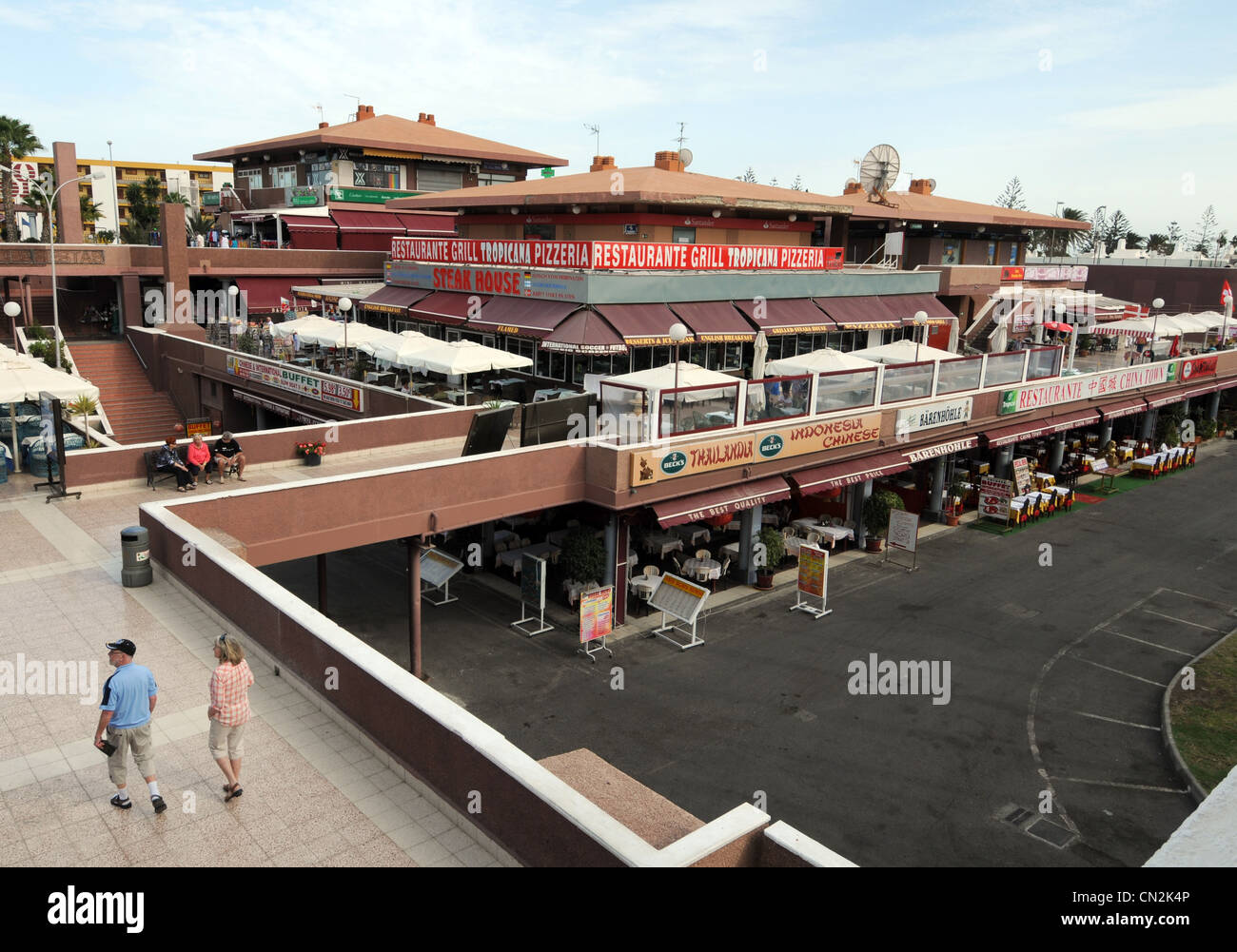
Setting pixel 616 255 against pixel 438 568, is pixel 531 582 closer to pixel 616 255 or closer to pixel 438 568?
pixel 438 568

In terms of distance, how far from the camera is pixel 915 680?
16453 millimetres

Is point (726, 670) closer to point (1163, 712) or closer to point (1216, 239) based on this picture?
point (1163, 712)

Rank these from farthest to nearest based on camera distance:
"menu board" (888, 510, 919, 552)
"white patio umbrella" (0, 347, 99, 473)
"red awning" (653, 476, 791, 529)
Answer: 1. "menu board" (888, 510, 919, 552)
2. "red awning" (653, 476, 791, 529)
3. "white patio umbrella" (0, 347, 99, 473)

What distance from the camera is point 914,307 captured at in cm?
3400

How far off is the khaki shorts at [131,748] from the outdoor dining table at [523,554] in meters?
12.2

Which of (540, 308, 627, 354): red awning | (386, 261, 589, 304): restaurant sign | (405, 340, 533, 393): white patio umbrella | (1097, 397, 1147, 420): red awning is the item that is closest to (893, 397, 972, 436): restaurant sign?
(540, 308, 627, 354): red awning

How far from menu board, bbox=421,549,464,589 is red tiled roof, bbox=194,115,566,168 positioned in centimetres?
3104

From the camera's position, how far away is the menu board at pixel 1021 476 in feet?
88.7

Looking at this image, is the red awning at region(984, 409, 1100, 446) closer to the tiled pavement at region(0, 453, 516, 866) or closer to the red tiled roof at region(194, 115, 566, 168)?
the tiled pavement at region(0, 453, 516, 866)

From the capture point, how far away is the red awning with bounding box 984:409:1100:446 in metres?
26.5

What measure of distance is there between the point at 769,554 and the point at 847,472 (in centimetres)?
287

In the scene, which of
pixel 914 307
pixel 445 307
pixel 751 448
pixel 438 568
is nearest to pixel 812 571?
pixel 751 448

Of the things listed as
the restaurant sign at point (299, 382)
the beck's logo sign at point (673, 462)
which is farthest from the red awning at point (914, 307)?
the restaurant sign at point (299, 382)
